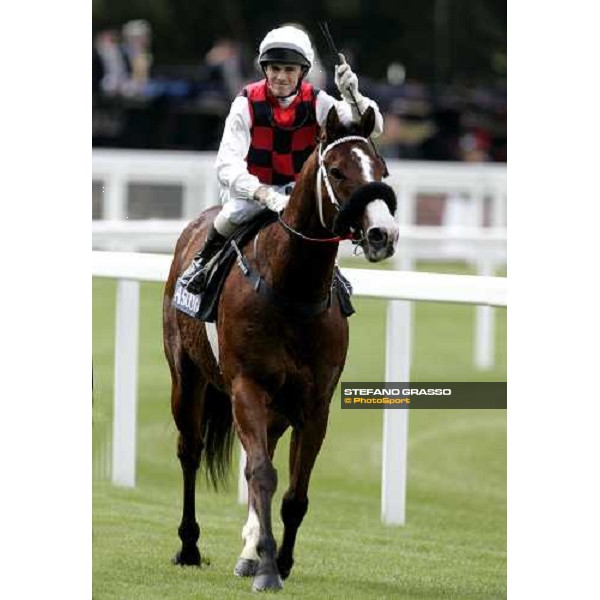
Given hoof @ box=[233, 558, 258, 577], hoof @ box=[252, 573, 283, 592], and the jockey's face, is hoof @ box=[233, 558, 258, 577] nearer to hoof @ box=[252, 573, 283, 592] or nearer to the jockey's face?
hoof @ box=[252, 573, 283, 592]

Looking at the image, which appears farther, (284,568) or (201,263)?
(201,263)

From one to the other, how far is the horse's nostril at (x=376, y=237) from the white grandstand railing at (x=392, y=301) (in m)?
1.83

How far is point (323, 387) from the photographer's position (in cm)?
577

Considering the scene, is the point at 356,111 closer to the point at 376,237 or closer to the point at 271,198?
the point at 271,198

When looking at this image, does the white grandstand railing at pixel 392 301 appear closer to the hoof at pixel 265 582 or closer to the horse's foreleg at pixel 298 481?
the horse's foreleg at pixel 298 481

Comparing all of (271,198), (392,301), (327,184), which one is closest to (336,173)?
(327,184)

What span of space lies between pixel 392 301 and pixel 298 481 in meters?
1.54

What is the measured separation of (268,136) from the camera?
19.5 ft

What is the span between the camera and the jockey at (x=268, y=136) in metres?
5.75

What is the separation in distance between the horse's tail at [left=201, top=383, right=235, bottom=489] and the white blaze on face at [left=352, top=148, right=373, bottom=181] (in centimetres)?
159

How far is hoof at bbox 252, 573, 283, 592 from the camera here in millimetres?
5598

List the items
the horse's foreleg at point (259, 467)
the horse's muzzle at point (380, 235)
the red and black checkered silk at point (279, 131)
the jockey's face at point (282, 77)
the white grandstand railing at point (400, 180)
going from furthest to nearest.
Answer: the white grandstand railing at point (400, 180) < the red and black checkered silk at point (279, 131) < the jockey's face at point (282, 77) < the horse's foreleg at point (259, 467) < the horse's muzzle at point (380, 235)

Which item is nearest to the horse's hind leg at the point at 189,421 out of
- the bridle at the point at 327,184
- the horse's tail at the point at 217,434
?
the horse's tail at the point at 217,434
